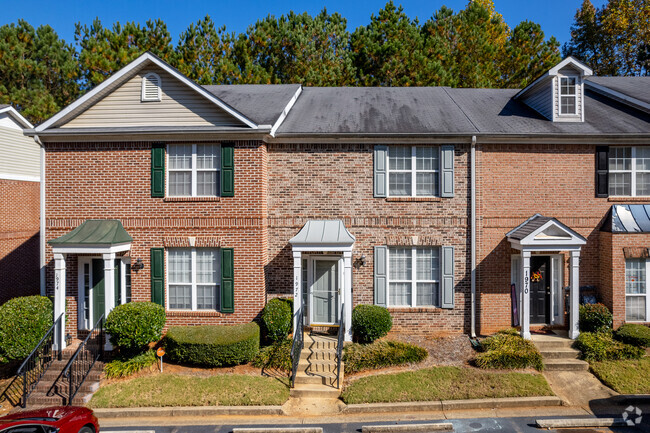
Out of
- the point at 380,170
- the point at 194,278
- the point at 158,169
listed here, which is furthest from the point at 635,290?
the point at 158,169

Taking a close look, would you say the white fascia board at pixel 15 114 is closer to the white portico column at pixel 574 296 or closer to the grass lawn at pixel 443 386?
the grass lawn at pixel 443 386

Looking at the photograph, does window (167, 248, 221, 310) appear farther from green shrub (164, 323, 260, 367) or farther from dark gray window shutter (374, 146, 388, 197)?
dark gray window shutter (374, 146, 388, 197)

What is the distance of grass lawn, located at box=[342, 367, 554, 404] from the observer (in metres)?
9.24

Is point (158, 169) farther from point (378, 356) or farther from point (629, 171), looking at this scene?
point (629, 171)

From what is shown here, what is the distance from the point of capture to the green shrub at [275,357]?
1071 centimetres

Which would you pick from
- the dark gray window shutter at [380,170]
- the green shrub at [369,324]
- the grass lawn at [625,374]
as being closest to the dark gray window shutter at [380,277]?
the green shrub at [369,324]

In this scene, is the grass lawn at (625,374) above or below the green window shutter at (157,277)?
below

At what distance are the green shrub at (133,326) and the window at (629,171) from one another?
14024mm

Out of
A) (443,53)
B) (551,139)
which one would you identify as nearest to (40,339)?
(551,139)

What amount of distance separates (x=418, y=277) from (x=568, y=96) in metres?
7.72

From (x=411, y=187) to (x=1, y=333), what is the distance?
1171 cm

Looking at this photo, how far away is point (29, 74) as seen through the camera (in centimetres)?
2619

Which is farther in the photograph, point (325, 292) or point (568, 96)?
point (568, 96)

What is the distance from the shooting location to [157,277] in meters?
12.1
